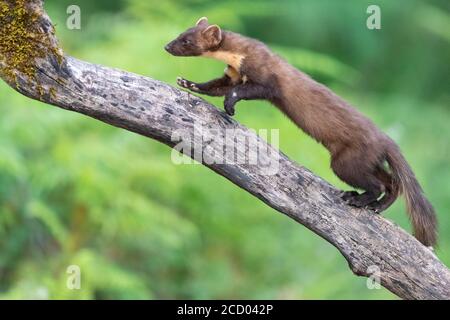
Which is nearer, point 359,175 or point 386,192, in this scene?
point 359,175

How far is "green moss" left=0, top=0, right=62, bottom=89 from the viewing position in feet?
14.2

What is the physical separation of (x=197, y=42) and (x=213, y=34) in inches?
4.2

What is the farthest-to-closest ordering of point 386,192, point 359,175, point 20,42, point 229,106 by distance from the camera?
point 386,192, point 359,175, point 229,106, point 20,42

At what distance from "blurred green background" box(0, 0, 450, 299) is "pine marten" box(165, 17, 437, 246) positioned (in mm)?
1577

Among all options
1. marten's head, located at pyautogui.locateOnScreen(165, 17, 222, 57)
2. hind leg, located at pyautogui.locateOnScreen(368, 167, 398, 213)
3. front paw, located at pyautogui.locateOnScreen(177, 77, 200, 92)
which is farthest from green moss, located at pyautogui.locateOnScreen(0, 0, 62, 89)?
hind leg, located at pyautogui.locateOnScreen(368, 167, 398, 213)

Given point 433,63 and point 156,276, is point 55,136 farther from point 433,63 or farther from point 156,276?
point 433,63

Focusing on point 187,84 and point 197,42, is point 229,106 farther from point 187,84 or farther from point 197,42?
point 197,42

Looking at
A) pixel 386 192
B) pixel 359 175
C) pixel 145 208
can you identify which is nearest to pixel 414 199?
pixel 386 192

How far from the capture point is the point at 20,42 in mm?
4344

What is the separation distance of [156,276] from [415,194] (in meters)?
3.20

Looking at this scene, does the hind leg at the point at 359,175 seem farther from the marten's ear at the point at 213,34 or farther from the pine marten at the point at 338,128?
the marten's ear at the point at 213,34

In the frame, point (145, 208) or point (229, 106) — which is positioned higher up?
point (145, 208)

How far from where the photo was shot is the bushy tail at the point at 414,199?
5.02 metres

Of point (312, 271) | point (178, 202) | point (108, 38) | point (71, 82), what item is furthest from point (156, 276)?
point (71, 82)
